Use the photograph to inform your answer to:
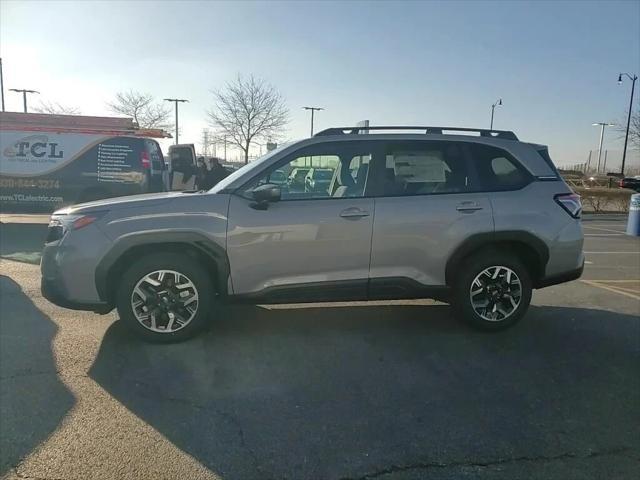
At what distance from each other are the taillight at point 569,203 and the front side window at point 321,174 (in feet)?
6.27

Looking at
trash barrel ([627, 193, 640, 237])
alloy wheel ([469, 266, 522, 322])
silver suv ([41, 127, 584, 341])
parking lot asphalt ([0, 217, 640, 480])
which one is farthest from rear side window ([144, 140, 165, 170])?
trash barrel ([627, 193, 640, 237])

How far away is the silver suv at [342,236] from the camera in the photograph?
13.2 feet

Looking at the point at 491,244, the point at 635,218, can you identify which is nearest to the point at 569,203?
the point at 491,244

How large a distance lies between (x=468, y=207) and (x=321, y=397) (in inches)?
87.4

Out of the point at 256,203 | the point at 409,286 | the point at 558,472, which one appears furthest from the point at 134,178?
the point at 558,472

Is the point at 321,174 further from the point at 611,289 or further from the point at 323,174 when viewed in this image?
the point at 611,289

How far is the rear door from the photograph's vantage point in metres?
4.27

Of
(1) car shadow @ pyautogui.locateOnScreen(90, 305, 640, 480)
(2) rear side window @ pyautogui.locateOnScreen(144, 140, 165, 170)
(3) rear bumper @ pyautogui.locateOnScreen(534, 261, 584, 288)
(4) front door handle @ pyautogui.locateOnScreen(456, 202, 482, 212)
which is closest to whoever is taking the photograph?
(1) car shadow @ pyautogui.locateOnScreen(90, 305, 640, 480)

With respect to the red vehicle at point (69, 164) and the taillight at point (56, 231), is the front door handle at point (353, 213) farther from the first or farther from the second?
the red vehicle at point (69, 164)

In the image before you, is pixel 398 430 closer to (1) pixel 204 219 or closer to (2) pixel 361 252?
(2) pixel 361 252

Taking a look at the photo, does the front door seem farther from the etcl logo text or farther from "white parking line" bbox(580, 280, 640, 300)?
the etcl logo text

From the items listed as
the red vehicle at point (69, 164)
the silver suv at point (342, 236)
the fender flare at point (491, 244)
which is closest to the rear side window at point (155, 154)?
the red vehicle at point (69, 164)

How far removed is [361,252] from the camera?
4234 mm

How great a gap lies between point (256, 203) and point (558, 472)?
112 inches
